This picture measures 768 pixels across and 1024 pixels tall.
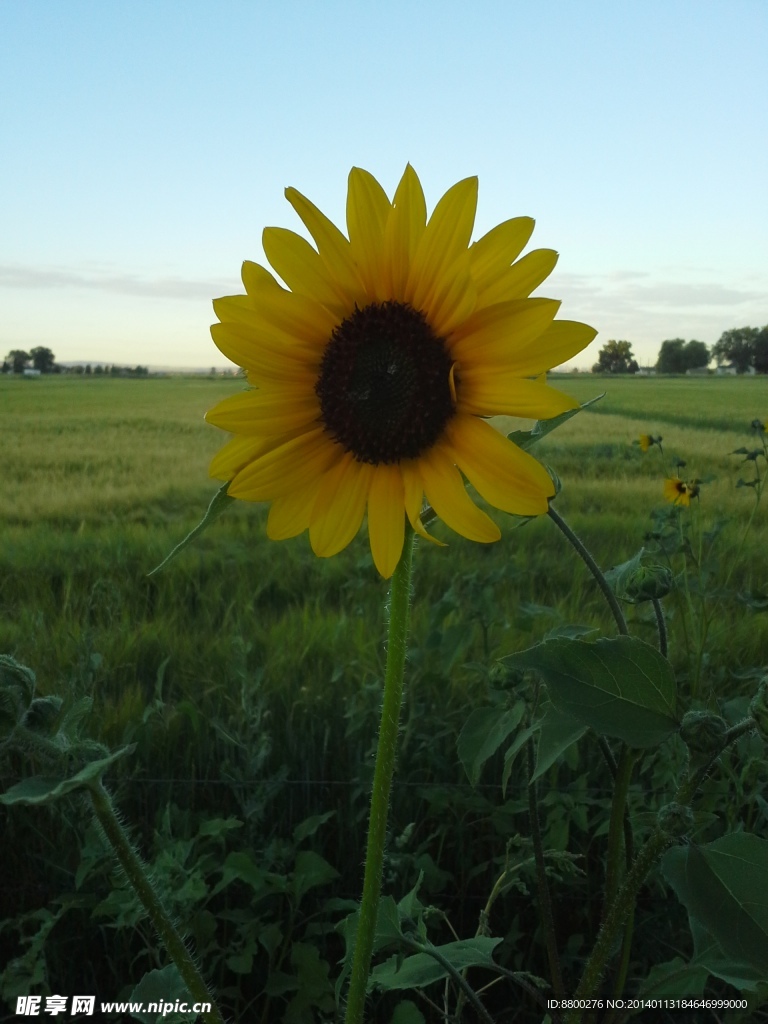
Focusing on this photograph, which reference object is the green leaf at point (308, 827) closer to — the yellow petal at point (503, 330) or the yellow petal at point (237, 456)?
the yellow petal at point (237, 456)

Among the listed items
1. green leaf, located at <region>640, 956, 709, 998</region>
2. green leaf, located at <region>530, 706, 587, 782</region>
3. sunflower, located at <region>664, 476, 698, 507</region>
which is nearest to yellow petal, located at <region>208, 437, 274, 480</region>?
green leaf, located at <region>530, 706, 587, 782</region>

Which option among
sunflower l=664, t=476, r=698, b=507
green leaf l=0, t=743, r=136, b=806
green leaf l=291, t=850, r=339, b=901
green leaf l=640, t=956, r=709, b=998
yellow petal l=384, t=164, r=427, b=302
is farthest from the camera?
sunflower l=664, t=476, r=698, b=507

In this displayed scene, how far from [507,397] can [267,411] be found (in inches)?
8.0

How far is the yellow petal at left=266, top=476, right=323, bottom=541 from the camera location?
70 centimetres

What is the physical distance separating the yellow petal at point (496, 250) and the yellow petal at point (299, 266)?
4.6 inches

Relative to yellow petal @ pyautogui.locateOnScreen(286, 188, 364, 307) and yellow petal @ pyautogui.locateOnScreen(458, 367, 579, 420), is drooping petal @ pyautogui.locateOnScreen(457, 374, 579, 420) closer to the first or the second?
yellow petal @ pyautogui.locateOnScreen(458, 367, 579, 420)

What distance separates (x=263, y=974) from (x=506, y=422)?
2.29 m

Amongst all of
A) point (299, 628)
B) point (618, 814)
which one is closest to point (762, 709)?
point (618, 814)

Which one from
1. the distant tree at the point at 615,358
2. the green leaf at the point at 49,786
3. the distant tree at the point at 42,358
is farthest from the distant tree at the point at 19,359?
the green leaf at the point at 49,786

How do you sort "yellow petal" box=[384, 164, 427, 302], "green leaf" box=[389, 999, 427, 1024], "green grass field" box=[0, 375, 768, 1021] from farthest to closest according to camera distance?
"green grass field" box=[0, 375, 768, 1021]
"green leaf" box=[389, 999, 427, 1024]
"yellow petal" box=[384, 164, 427, 302]

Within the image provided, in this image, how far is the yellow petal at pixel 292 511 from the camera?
2.31ft

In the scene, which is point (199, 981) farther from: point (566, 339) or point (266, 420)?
point (566, 339)

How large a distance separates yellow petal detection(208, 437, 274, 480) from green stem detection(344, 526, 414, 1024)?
0.14m

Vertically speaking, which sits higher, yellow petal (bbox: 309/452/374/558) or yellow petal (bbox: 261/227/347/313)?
yellow petal (bbox: 261/227/347/313)
